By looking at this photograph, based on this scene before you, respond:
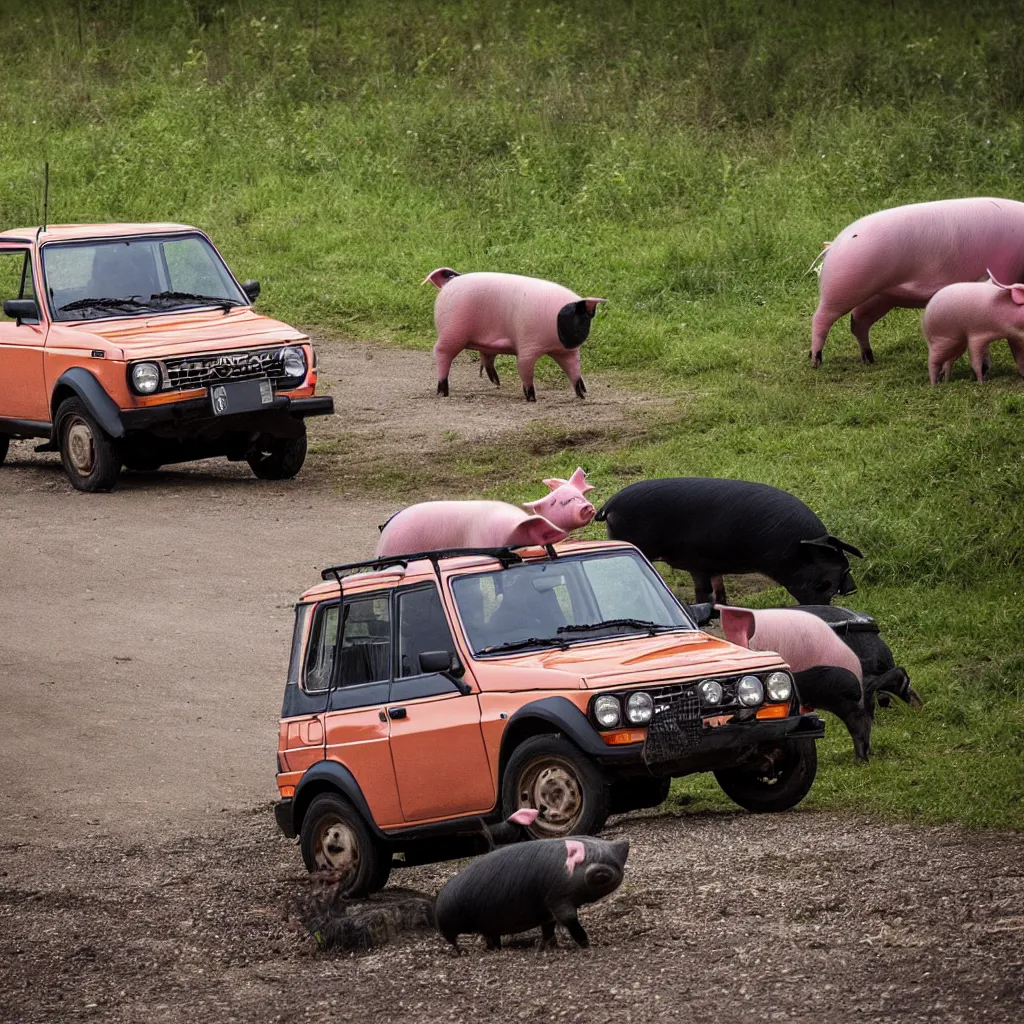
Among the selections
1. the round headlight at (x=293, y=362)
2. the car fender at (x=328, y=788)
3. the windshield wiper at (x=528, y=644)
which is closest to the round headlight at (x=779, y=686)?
the windshield wiper at (x=528, y=644)

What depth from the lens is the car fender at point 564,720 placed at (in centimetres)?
805

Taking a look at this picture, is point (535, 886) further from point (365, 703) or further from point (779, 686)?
point (365, 703)

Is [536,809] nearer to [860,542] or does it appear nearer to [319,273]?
[860,542]

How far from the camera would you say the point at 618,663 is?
27.4 ft

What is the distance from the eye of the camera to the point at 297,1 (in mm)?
33406

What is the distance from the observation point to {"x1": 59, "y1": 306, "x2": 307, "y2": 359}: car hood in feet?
53.7

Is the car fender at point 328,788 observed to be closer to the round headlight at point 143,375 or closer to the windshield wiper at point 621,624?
the windshield wiper at point 621,624

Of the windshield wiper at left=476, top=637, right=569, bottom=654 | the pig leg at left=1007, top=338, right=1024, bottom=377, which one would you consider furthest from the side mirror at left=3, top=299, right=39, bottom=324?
the windshield wiper at left=476, top=637, right=569, bottom=654

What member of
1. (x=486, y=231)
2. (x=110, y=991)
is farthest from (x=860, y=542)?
(x=486, y=231)

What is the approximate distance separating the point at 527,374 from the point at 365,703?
10710 mm

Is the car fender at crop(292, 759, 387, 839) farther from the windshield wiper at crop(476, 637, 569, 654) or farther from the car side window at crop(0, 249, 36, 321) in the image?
the car side window at crop(0, 249, 36, 321)

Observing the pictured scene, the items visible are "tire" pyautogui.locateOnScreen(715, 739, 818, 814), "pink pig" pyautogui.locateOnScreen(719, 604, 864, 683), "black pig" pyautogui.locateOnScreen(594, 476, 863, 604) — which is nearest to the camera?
"tire" pyautogui.locateOnScreen(715, 739, 818, 814)

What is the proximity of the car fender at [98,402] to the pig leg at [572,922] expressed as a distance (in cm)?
957

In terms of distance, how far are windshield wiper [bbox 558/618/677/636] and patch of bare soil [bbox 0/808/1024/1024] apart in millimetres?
939
